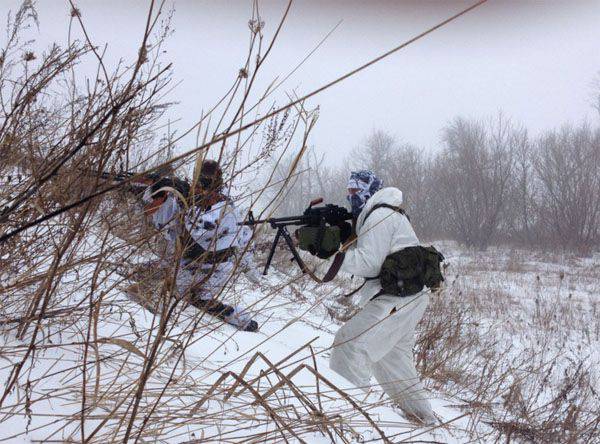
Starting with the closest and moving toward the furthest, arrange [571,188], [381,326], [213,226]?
[213,226], [381,326], [571,188]

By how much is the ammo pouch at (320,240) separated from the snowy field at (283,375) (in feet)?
0.90

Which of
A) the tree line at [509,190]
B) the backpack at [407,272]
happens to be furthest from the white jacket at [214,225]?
the tree line at [509,190]

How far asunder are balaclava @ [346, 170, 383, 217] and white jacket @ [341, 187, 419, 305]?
275 millimetres

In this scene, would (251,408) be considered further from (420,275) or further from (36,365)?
(420,275)

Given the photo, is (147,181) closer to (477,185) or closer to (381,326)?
(381,326)

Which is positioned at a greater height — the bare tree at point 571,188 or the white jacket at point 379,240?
the white jacket at point 379,240

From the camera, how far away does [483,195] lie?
2531cm

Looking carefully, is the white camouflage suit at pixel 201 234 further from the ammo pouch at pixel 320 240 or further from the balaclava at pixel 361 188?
the balaclava at pixel 361 188

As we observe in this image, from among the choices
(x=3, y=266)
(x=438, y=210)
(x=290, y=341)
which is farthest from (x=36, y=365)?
(x=438, y=210)

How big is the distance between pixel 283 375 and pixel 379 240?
1.80 m

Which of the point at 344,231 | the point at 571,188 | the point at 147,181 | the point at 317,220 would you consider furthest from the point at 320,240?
the point at 571,188

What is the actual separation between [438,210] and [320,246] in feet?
93.4

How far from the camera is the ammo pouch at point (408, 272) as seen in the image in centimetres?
252

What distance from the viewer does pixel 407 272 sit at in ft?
8.25
